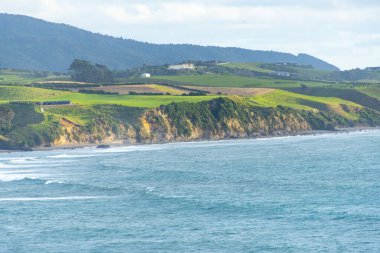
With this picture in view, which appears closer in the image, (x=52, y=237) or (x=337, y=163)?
(x=52, y=237)

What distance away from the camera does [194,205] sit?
8175 cm

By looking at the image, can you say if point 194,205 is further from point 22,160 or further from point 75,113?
point 75,113

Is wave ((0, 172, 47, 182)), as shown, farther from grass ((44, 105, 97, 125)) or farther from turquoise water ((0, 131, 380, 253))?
grass ((44, 105, 97, 125))

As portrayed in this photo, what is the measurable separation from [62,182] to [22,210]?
20664 mm

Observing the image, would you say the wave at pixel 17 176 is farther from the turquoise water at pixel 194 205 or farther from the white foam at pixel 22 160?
the white foam at pixel 22 160

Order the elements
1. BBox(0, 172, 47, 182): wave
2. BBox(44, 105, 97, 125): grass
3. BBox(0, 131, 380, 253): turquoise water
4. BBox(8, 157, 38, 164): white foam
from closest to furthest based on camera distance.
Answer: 1. BBox(0, 131, 380, 253): turquoise water
2. BBox(0, 172, 47, 182): wave
3. BBox(8, 157, 38, 164): white foam
4. BBox(44, 105, 97, 125): grass

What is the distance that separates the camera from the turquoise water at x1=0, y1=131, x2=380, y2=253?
2576 inches

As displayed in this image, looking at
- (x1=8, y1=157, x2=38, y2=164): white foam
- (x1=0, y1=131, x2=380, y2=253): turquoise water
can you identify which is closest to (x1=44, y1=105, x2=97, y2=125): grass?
(x1=8, y1=157, x2=38, y2=164): white foam

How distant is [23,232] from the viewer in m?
71.8

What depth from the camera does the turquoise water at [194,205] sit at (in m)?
65.4

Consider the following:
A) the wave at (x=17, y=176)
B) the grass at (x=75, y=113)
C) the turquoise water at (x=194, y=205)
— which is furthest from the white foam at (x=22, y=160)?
the grass at (x=75, y=113)

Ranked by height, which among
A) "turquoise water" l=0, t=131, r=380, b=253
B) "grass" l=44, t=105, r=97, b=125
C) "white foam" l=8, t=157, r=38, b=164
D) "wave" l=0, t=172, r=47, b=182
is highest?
"grass" l=44, t=105, r=97, b=125

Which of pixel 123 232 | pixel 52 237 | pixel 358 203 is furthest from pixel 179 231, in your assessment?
pixel 358 203

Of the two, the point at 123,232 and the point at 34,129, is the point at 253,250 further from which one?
the point at 34,129
